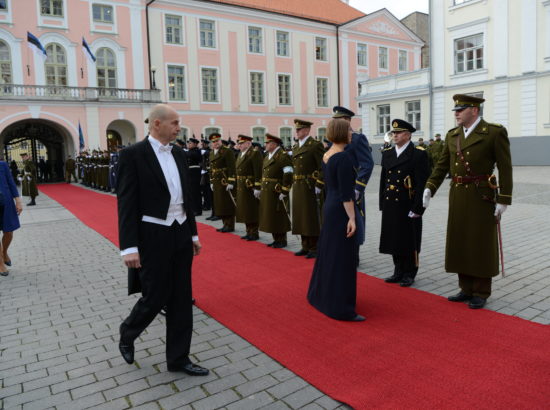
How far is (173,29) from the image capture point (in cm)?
2942

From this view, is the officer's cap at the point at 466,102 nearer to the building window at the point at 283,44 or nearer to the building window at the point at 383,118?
the building window at the point at 383,118

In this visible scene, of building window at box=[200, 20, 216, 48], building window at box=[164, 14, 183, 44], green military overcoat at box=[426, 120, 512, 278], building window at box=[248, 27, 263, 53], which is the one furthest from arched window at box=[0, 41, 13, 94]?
green military overcoat at box=[426, 120, 512, 278]

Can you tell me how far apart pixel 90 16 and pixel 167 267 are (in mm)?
27645

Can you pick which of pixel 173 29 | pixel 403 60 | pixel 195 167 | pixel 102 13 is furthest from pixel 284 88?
pixel 195 167

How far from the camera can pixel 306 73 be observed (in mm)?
35281

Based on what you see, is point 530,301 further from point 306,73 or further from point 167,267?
point 306,73

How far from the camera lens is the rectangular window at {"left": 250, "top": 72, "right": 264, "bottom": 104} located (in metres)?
32.9

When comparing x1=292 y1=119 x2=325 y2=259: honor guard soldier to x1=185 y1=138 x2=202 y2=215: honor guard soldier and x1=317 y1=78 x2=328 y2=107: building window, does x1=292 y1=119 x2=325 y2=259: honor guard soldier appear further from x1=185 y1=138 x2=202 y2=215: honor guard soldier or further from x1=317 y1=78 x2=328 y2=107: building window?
x1=317 y1=78 x2=328 y2=107: building window

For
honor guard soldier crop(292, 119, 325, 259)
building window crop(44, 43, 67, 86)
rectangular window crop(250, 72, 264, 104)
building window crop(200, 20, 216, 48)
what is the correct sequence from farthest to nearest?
1. rectangular window crop(250, 72, 264, 104)
2. building window crop(200, 20, 216, 48)
3. building window crop(44, 43, 67, 86)
4. honor guard soldier crop(292, 119, 325, 259)

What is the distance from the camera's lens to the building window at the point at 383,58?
39.0m

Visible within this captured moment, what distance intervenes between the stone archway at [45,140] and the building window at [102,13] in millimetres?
6564

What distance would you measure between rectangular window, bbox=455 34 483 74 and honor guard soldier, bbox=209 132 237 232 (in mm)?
19781

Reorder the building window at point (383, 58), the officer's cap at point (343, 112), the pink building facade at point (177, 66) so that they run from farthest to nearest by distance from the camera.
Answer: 1. the building window at point (383, 58)
2. the pink building facade at point (177, 66)
3. the officer's cap at point (343, 112)

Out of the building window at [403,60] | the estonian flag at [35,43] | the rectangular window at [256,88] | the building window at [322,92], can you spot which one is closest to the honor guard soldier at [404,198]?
the estonian flag at [35,43]
